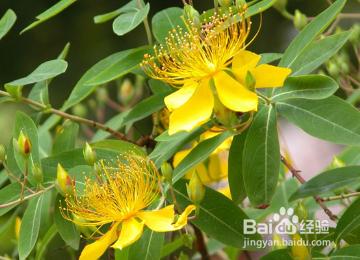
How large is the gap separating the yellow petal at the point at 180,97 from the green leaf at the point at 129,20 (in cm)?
17

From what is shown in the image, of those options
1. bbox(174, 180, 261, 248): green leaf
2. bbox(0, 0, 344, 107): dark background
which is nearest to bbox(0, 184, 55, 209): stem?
bbox(174, 180, 261, 248): green leaf

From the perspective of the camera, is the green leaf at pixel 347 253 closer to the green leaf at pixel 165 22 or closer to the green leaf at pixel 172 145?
the green leaf at pixel 172 145

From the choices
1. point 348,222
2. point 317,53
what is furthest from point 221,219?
point 317,53

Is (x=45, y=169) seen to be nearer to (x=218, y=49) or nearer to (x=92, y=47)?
(x=218, y=49)

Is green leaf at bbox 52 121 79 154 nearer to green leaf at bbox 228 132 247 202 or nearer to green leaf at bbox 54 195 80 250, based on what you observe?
green leaf at bbox 54 195 80 250

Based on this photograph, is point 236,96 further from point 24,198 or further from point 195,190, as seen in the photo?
point 24,198

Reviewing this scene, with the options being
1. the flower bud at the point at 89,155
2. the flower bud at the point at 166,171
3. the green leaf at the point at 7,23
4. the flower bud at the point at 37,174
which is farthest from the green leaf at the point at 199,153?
the green leaf at the point at 7,23

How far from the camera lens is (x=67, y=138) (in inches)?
63.8

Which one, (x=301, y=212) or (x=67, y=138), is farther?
(x=67, y=138)

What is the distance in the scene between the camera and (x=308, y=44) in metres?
1.31

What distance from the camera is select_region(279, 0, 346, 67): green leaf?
129cm

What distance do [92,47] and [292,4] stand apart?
1.36 metres

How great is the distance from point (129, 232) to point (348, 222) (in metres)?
0.36

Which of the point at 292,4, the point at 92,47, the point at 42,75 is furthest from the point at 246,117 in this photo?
the point at 92,47
